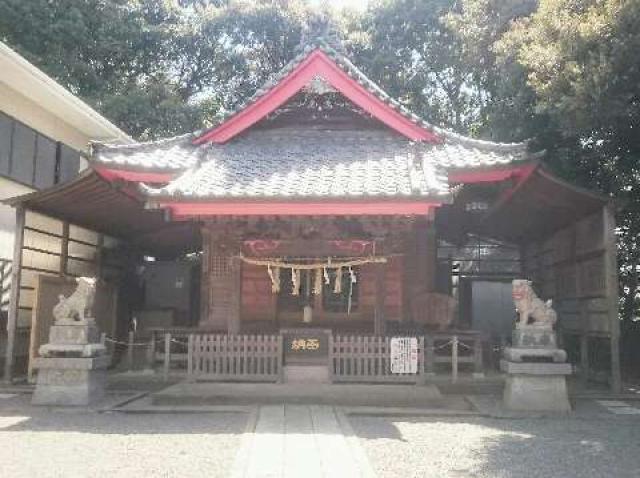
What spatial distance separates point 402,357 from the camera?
11.5 m

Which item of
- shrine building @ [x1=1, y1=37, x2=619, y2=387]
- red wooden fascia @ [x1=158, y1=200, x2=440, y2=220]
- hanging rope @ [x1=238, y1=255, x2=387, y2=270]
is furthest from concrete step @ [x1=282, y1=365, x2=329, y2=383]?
red wooden fascia @ [x1=158, y1=200, x2=440, y2=220]

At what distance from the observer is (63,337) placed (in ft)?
34.0

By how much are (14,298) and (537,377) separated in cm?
995

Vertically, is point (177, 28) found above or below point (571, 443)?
above

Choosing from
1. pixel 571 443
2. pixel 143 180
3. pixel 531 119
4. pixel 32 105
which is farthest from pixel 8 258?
pixel 531 119

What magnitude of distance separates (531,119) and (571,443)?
35.8 ft

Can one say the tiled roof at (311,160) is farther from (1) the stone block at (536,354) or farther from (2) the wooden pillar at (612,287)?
(1) the stone block at (536,354)

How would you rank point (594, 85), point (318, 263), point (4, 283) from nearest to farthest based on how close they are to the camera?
point (594, 85) → point (318, 263) → point (4, 283)

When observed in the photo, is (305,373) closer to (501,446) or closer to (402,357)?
(402,357)

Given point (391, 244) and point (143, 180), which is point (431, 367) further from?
point (143, 180)

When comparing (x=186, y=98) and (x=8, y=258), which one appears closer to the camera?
(x=8, y=258)

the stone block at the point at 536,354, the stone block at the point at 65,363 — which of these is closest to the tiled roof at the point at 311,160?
the stone block at the point at 536,354

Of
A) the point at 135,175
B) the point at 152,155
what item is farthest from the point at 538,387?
the point at 152,155

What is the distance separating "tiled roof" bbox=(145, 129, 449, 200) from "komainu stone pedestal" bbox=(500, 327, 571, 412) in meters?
2.91
